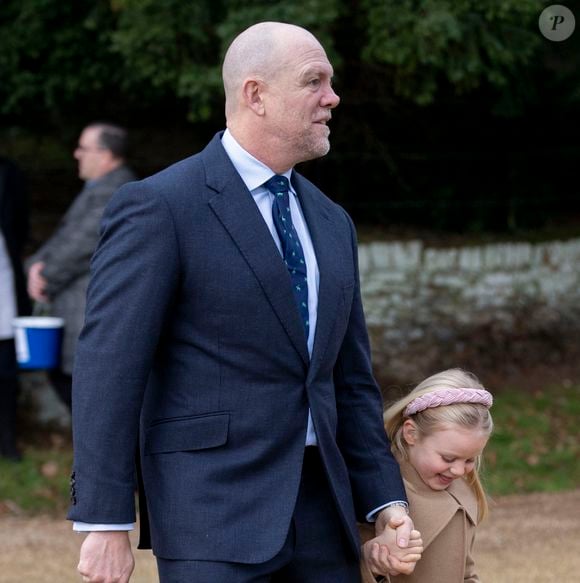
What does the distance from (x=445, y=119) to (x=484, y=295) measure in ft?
5.69

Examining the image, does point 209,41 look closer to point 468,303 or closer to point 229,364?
point 468,303

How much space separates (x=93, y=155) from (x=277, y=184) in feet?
12.4

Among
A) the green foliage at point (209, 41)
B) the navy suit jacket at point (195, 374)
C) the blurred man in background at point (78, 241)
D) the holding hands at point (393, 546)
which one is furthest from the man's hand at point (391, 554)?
the green foliage at point (209, 41)

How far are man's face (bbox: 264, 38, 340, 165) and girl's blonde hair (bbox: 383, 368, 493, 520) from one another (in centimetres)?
82

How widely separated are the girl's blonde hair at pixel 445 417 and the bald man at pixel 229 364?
0.34m

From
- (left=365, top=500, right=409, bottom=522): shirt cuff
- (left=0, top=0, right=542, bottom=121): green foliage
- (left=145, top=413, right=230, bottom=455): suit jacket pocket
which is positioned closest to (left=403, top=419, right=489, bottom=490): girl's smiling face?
(left=365, top=500, right=409, bottom=522): shirt cuff

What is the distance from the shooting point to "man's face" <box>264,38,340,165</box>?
9.86 ft

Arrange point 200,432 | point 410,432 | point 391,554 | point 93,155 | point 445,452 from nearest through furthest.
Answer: point 200,432 < point 391,554 < point 445,452 < point 410,432 < point 93,155

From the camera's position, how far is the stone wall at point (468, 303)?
32.0ft

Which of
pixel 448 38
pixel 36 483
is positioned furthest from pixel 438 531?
pixel 448 38

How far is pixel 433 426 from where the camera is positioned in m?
3.39

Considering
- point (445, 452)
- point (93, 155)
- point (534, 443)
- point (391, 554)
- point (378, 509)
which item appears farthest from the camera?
point (534, 443)

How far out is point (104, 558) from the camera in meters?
2.77

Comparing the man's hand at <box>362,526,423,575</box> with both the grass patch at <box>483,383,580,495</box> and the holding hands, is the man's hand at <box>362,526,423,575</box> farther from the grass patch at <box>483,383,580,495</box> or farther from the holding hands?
the grass patch at <box>483,383,580,495</box>
